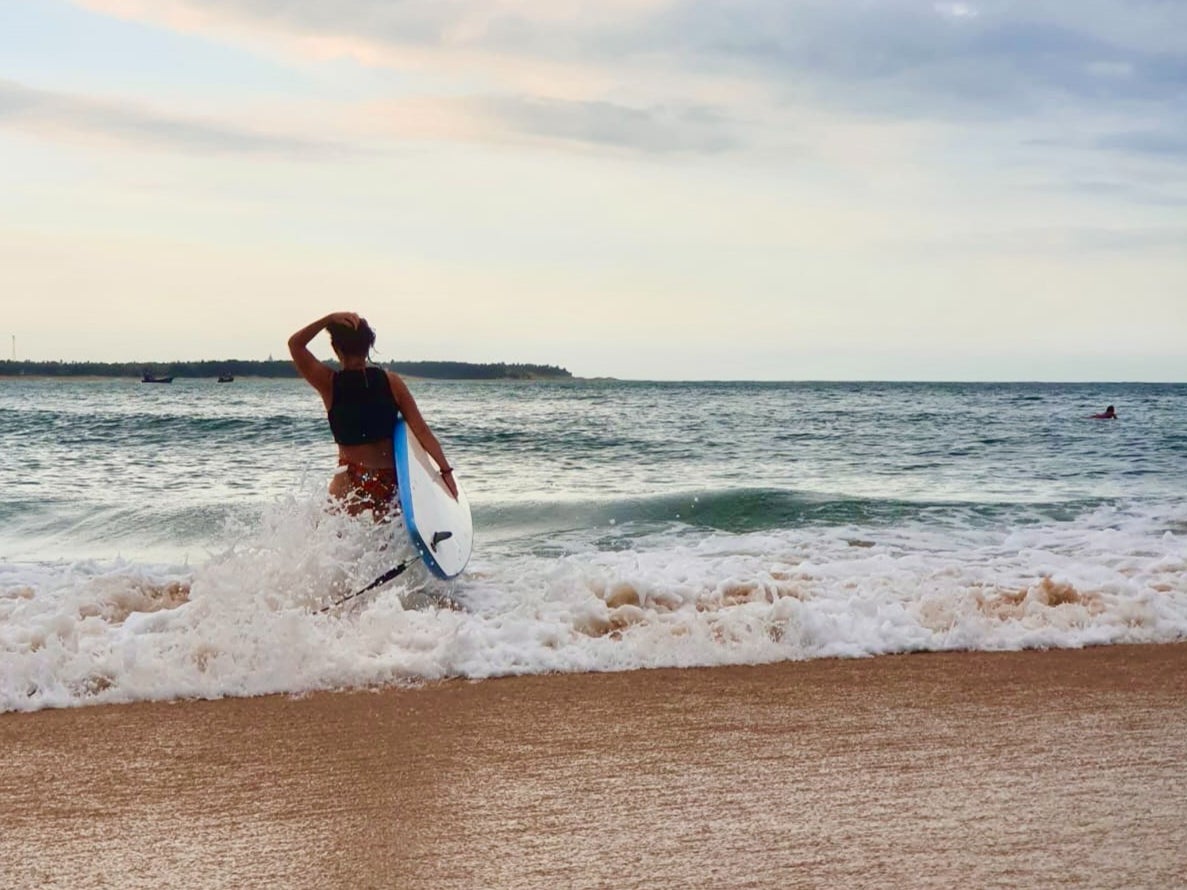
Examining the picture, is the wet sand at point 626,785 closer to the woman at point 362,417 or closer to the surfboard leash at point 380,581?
the surfboard leash at point 380,581

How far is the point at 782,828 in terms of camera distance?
2.92 meters

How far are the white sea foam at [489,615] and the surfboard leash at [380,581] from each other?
0.06m

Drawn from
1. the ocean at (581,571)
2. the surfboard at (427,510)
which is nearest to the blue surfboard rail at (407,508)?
the surfboard at (427,510)

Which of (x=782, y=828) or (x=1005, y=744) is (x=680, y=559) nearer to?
(x=1005, y=744)

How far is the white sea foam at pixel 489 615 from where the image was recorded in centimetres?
466

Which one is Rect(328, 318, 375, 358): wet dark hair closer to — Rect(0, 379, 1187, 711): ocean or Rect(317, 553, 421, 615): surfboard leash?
Rect(0, 379, 1187, 711): ocean

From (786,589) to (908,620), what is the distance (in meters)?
0.94

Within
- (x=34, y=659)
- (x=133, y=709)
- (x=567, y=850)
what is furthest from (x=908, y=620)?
(x=34, y=659)

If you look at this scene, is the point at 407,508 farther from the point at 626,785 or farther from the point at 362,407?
the point at 626,785

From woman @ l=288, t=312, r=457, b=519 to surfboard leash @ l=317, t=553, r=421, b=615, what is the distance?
0.34 m

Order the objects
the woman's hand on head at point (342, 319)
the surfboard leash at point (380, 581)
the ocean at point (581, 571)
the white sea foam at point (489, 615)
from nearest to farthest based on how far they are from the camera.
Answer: the white sea foam at point (489, 615) < the ocean at point (581, 571) < the surfboard leash at point (380, 581) < the woman's hand on head at point (342, 319)

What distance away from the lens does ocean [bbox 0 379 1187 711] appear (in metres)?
4.83

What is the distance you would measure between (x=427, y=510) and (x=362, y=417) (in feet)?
2.16

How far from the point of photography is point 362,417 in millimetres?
6293
